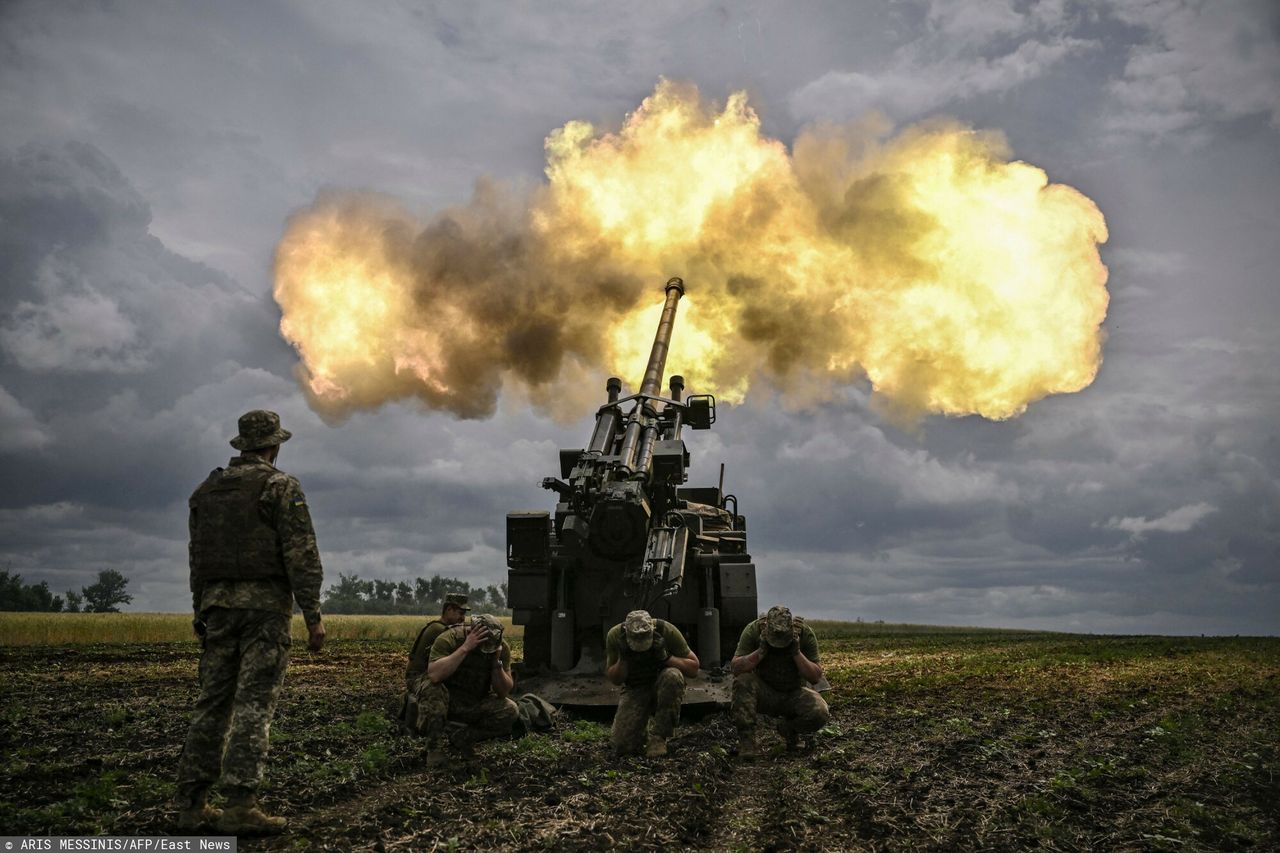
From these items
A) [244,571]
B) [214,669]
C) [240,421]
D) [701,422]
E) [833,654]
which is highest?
[701,422]

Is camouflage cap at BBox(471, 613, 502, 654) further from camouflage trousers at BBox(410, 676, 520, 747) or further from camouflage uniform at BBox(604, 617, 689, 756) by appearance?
camouflage uniform at BBox(604, 617, 689, 756)

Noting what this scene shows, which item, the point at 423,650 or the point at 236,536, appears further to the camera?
the point at 423,650

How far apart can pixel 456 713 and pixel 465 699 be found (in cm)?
16

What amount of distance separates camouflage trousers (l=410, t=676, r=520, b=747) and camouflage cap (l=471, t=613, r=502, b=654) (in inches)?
20.9

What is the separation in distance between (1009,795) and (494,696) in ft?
15.6

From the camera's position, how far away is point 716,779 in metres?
8.04

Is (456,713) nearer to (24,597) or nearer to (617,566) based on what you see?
(617,566)

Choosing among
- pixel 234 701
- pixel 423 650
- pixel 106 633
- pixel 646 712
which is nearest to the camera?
pixel 234 701

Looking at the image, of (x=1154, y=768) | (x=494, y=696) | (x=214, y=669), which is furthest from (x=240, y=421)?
(x=1154, y=768)

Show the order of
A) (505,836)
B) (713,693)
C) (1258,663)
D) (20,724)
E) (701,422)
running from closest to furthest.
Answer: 1. (505,836)
2. (20,724)
3. (713,693)
4. (701,422)
5. (1258,663)

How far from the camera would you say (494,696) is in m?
9.28

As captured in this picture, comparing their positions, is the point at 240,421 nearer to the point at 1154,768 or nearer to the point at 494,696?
the point at 494,696

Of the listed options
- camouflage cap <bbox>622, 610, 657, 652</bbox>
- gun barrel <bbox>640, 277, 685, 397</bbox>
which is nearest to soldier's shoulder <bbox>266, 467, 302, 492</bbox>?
camouflage cap <bbox>622, 610, 657, 652</bbox>

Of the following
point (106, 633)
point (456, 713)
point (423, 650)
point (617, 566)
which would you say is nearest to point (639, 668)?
point (456, 713)
